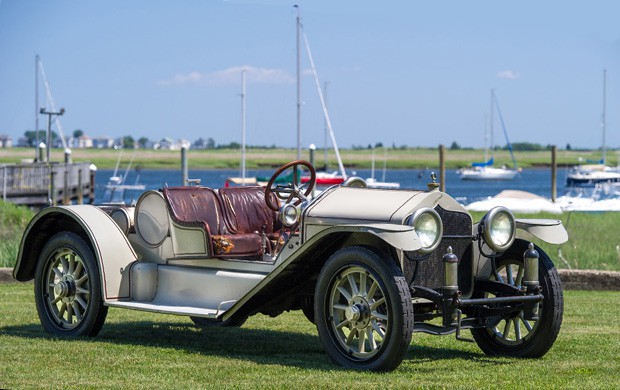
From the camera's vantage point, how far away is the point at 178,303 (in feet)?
26.6

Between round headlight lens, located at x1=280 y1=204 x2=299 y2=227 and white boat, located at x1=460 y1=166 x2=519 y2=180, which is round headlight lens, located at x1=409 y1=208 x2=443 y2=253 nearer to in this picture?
round headlight lens, located at x1=280 y1=204 x2=299 y2=227

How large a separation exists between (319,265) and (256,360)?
2.42 ft

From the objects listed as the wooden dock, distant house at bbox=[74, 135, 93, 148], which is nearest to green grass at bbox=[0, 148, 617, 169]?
distant house at bbox=[74, 135, 93, 148]

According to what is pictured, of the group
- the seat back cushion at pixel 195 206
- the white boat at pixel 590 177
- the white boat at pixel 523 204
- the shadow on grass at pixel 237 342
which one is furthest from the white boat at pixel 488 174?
the seat back cushion at pixel 195 206

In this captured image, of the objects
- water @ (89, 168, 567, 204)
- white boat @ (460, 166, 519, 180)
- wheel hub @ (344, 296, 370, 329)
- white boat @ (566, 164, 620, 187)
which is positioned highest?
wheel hub @ (344, 296, 370, 329)

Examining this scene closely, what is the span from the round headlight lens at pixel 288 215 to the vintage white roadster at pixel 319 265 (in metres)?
0.01

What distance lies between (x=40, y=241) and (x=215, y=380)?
2.92 meters

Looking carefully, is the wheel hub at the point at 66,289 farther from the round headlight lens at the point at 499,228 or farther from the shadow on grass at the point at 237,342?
the round headlight lens at the point at 499,228

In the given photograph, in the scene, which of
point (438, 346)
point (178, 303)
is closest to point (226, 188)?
point (178, 303)

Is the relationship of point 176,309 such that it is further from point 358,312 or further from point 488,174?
point 488,174

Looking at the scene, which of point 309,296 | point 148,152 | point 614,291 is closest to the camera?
point 309,296

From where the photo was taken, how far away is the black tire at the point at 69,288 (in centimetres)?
828

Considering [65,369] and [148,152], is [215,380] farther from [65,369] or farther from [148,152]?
[148,152]

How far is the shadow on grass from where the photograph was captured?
745cm
